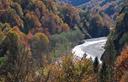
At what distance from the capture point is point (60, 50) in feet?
653

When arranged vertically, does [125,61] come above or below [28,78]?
below

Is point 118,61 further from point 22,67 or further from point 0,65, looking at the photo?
point 22,67

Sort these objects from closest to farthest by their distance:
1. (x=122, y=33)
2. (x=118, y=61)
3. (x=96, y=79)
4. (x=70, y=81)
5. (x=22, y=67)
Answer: (x=22, y=67) < (x=70, y=81) < (x=96, y=79) < (x=118, y=61) < (x=122, y=33)

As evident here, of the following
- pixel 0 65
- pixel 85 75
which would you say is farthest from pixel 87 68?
pixel 0 65

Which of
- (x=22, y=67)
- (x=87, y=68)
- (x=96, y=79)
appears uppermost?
(x=22, y=67)

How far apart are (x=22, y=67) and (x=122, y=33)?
128579mm

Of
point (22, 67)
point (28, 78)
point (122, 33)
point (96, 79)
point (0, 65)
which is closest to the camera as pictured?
point (22, 67)

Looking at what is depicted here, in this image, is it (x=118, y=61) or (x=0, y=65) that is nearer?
(x=118, y=61)

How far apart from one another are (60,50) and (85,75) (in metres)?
130

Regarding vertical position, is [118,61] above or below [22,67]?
below

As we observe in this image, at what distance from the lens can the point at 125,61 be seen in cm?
11694

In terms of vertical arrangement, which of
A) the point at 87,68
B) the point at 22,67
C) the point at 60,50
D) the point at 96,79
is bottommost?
the point at 60,50

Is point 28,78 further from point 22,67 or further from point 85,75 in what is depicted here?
point 85,75

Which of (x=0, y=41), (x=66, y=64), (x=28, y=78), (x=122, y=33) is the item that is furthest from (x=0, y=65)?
(x=28, y=78)
